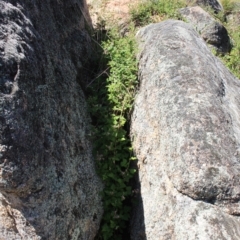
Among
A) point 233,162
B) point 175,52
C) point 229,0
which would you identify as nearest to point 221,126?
point 233,162

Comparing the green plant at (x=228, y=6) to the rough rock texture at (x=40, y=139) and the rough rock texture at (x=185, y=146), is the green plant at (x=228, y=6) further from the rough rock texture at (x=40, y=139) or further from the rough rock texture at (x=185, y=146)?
the rough rock texture at (x=40, y=139)

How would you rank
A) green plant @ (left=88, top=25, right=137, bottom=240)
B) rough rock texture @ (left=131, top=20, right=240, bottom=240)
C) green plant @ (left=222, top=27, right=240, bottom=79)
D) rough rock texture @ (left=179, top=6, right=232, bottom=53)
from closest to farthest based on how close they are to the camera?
rough rock texture @ (left=131, top=20, right=240, bottom=240) < green plant @ (left=88, top=25, right=137, bottom=240) < green plant @ (left=222, top=27, right=240, bottom=79) < rough rock texture @ (left=179, top=6, right=232, bottom=53)

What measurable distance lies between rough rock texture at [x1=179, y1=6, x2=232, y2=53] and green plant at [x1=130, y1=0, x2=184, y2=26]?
0.78 feet

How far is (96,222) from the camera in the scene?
260cm

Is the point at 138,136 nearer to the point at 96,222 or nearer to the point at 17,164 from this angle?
the point at 96,222

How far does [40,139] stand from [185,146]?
970 millimetres

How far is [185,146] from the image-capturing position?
93.7 inches

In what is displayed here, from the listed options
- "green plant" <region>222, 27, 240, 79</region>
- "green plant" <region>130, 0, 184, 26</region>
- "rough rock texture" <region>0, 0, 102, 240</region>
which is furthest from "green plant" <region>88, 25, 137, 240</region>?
"green plant" <region>222, 27, 240, 79</region>

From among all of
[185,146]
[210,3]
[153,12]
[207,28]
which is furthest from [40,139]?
[210,3]

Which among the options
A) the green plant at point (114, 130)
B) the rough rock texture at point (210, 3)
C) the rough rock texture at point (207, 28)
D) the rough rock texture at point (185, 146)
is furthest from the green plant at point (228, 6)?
the rough rock texture at point (185, 146)

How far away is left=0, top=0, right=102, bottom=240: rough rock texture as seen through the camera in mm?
1858

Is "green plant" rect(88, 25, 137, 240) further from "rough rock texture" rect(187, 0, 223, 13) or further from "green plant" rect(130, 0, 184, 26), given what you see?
"rough rock texture" rect(187, 0, 223, 13)

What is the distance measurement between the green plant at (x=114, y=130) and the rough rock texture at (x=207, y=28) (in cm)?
222

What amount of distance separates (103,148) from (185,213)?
97cm
